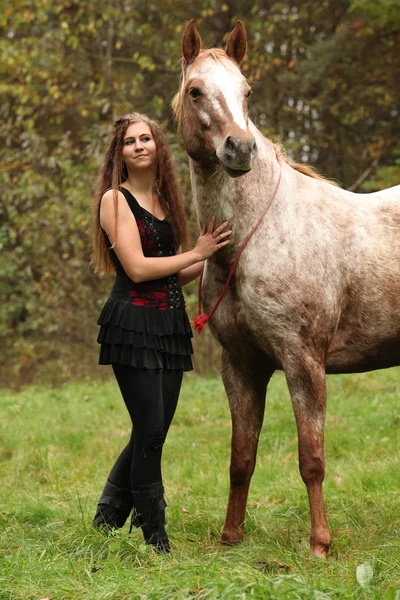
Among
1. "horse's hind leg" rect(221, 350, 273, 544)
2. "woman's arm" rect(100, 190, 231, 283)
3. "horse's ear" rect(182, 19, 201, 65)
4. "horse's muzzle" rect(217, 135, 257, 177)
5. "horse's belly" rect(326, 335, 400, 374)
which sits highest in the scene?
"horse's ear" rect(182, 19, 201, 65)

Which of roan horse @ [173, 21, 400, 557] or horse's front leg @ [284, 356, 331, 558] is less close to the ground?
roan horse @ [173, 21, 400, 557]

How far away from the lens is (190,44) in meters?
3.87

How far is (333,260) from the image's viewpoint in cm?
393

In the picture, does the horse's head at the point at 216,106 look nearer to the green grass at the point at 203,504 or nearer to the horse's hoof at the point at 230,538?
the green grass at the point at 203,504

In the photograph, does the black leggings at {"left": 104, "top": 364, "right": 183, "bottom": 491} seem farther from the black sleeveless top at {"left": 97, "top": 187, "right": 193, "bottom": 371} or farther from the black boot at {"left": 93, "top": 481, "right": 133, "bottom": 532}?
the black boot at {"left": 93, "top": 481, "right": 133, "bottom": 532}

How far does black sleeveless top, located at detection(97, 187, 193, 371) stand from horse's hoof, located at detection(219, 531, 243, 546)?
0.95m

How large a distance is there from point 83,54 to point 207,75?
1027 cm

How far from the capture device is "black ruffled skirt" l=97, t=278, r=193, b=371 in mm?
3828

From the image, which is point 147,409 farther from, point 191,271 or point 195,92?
point 195,92

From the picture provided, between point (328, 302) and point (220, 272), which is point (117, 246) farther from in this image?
point (328, 302)

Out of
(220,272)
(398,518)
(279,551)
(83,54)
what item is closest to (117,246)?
(220,272)

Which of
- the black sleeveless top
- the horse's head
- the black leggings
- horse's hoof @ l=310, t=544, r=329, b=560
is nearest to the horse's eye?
the horse's head

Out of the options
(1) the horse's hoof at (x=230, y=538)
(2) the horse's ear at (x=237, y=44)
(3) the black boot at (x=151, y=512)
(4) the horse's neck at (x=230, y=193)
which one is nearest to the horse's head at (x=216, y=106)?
(2) the horse's ear at (x=237, y=44)

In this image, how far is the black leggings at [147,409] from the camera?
3855mm
